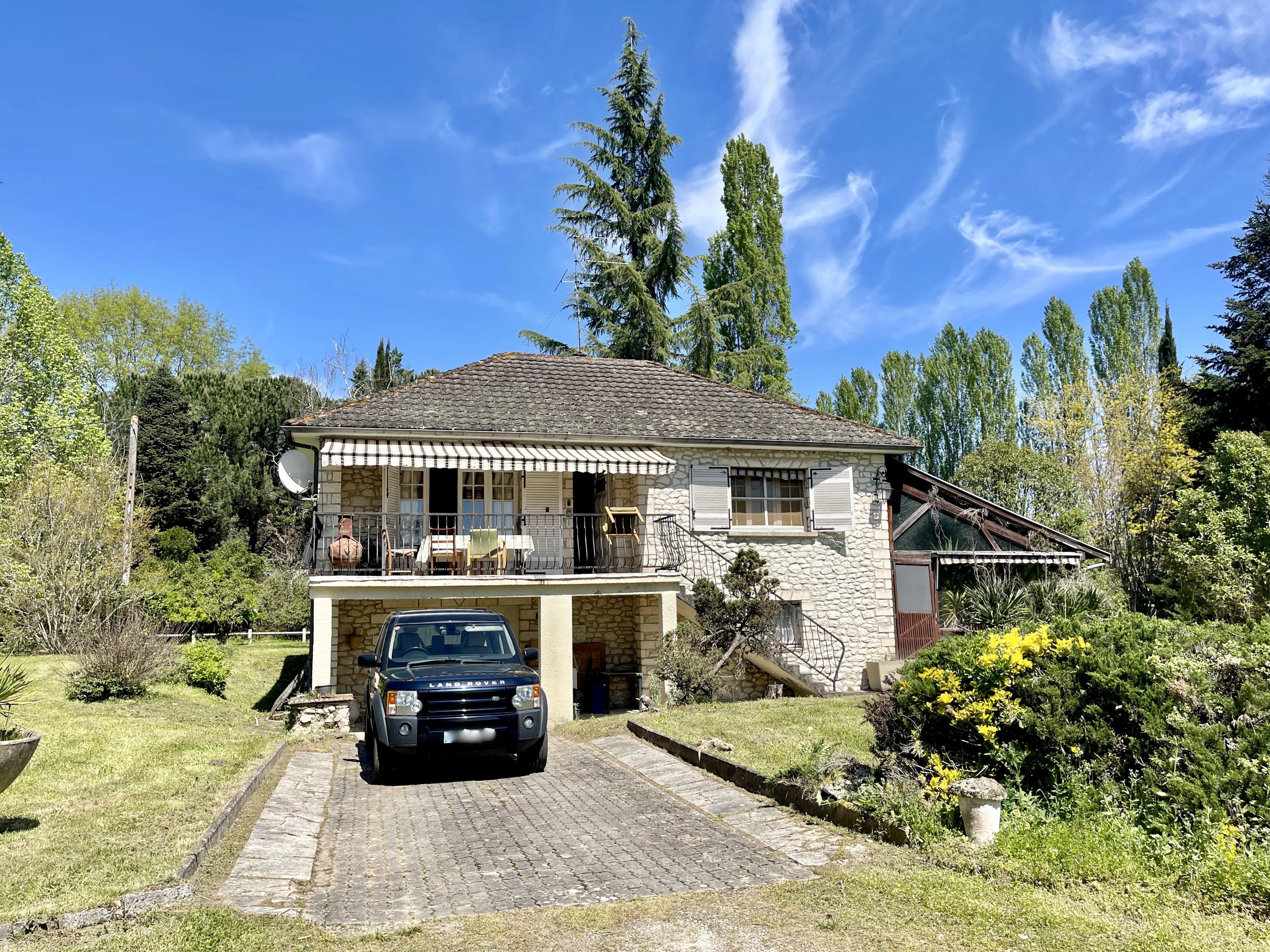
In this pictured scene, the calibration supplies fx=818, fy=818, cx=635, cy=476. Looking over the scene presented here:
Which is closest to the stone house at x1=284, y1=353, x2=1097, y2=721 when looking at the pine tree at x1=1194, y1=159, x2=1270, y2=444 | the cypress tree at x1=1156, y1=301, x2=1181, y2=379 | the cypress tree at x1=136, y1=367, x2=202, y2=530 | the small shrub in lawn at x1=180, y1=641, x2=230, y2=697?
the small shrub in lawn at x1=180, y1=641, x2=230, y2=697

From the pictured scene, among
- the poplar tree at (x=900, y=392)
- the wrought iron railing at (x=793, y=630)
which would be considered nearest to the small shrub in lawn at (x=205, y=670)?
the wrought iron railing at (x=793, y=630)

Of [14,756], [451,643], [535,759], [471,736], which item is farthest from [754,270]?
[14,756]

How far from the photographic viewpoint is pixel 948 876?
19.6 ft

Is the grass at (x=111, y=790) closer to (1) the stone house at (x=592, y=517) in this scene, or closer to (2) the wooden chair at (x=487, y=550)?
(1) the stone house at (x=592, y=517)

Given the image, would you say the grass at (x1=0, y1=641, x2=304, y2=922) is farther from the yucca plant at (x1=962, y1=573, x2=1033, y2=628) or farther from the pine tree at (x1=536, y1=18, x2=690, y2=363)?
the pine tree at (x1=536, y1=18, x2=690, y2=363)

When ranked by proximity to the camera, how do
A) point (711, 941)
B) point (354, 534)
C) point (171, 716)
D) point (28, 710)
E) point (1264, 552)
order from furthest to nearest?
point (1264, 552), point (354, 534), point (171, 716), point (28, 710), point (711, 941)

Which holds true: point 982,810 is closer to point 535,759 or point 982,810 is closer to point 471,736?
point 471,736

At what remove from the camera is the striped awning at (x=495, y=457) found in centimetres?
1562

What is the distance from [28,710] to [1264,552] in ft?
86.0

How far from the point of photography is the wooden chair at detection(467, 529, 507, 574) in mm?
16547

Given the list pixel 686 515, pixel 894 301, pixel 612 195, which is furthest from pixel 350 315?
pixel 686 515

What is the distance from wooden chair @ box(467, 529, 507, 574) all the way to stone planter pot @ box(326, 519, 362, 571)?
217 cm

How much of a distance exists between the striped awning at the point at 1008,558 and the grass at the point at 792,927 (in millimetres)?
16349

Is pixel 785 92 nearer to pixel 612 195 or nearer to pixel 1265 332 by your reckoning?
pixel 612 195
